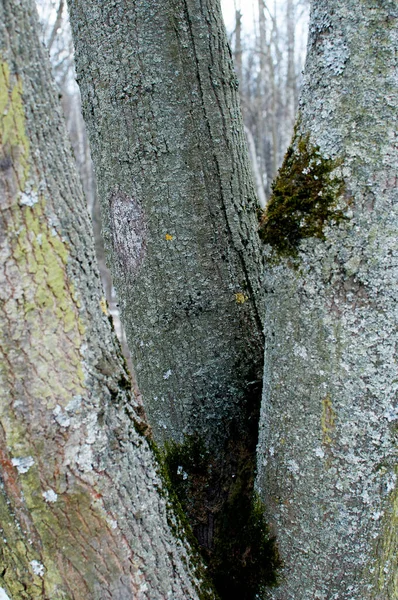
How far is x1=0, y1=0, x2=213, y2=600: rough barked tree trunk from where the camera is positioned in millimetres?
871

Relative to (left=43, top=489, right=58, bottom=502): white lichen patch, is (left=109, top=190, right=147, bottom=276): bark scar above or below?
above

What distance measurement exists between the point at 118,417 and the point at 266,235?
0.54m

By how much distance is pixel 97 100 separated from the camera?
1513 mm

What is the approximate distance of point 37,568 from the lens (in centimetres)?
93

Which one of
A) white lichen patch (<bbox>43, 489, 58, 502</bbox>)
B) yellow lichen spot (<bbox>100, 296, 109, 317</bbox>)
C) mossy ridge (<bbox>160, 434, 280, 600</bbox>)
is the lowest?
mossy ridge (<bbox>160, 434, 280, 600</bbox>)

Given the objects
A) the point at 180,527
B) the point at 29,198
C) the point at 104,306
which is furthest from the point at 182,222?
the point at 180,527

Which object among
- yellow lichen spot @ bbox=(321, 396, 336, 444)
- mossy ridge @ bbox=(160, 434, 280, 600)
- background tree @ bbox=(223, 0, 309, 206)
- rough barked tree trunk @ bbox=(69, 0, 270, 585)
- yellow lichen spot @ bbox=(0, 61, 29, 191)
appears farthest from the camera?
background tree @ bbox=(223, 0, 309, 206)

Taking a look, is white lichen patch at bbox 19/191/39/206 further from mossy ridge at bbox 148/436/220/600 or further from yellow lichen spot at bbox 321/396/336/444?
yellow lichen spot at bbox 321/396/336/444

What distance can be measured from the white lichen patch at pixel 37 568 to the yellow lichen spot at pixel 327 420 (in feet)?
2.05

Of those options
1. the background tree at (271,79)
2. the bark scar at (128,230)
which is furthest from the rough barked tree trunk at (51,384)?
the background tree at (271,79)

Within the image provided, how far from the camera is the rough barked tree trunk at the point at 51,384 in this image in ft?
2.86

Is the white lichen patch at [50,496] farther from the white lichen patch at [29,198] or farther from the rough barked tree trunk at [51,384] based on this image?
the white lichen patch at [29,198]

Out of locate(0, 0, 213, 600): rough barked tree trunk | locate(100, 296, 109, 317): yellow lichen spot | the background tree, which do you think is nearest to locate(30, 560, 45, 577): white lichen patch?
locate(0, 0, 213, 600): rough barked tree trunk

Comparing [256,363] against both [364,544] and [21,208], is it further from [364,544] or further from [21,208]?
[21,208]
